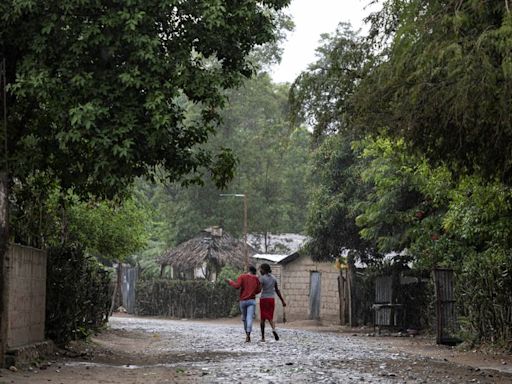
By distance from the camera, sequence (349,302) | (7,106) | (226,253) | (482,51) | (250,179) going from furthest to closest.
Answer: (250,179) < (226,253) < (349,302) < (7,106) < (482,51)

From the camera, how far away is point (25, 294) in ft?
46.9

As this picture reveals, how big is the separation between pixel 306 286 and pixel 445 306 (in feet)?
68.5

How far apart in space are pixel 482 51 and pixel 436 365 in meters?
6.68

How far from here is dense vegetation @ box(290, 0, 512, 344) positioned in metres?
10.3

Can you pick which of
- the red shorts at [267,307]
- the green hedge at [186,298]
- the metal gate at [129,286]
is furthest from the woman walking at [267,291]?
the metal gate at [129,286]

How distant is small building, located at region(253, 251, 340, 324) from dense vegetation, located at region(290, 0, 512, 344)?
17.0 m

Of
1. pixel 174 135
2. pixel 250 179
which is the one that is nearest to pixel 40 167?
pixel 174 135

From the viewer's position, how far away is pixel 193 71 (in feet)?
45.1

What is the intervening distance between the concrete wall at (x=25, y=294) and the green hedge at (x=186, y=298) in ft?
104

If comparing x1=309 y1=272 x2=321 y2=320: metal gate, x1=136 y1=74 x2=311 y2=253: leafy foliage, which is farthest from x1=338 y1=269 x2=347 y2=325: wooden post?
x1=136 y1=74 x2=311 y2=253: leafy foliage

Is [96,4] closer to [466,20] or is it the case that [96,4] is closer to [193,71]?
[193,71]

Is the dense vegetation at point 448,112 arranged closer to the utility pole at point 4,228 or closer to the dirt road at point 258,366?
the dirt road at point 258,366

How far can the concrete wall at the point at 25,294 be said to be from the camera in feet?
43.5

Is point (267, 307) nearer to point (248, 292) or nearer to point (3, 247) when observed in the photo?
point (248, 292)
